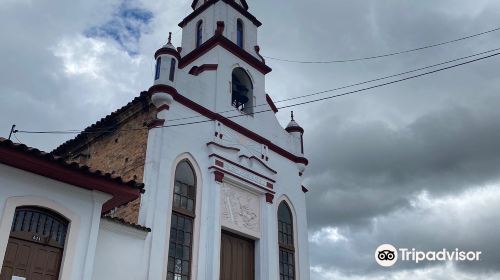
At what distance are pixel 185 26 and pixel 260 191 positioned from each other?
7645mm

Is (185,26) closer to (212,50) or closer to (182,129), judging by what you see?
(212,50)

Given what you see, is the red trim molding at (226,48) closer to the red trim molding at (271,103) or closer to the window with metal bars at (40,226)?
the red trim molding at (271,103)

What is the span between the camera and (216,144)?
47.1ft

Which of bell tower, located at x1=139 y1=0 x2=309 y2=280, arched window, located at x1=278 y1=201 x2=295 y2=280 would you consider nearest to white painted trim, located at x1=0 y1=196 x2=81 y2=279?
bell tower, located at x1=139 y1=0 x2=309 y2=280

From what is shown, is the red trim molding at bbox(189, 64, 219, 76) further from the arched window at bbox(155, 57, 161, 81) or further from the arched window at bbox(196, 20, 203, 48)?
the arched window at bbox(196, 20, 203, 48)

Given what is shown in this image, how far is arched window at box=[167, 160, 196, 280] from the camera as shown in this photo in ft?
40.5

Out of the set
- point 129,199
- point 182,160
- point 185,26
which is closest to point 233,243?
point 182,160

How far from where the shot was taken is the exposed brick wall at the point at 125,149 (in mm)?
12979

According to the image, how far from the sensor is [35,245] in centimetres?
886

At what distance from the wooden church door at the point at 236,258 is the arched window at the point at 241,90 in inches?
187

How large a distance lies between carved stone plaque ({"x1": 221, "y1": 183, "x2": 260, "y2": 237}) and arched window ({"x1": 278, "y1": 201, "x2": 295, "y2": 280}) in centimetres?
122

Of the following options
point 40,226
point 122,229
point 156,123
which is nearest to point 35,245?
point 40,226

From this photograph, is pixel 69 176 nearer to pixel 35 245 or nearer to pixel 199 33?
pixel 35 245

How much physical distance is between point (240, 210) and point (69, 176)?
6.28 m
